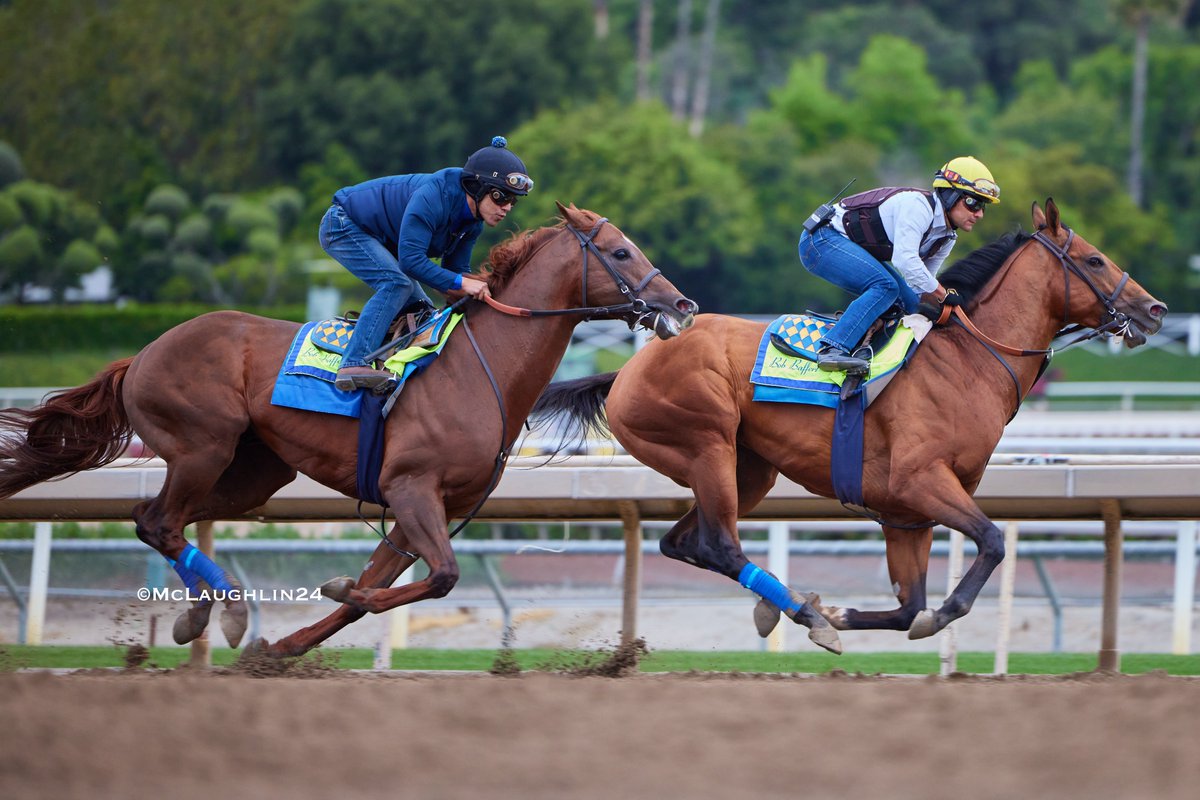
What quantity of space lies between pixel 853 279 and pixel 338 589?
2569 millimetres

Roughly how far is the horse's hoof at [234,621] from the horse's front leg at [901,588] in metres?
2.35

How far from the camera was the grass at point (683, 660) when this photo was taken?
693 centimetres

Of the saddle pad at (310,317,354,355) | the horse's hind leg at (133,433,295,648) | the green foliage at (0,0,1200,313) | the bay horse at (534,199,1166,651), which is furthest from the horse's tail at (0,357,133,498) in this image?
the green foliage at (0,0,1200,313)

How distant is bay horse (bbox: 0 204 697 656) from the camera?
610cm

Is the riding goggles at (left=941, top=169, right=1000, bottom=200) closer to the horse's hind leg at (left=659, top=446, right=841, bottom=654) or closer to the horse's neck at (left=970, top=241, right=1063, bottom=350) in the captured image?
the horse's neck at (left=970, top=241, right=1063, bottom=350)

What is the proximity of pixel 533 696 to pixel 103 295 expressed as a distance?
1055 inches

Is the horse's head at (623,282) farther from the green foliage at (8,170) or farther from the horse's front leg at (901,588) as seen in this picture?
the green foliage at (8,170)

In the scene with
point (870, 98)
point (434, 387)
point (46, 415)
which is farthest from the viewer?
point (870, 98)

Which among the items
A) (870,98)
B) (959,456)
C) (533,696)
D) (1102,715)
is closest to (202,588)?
(533,696)

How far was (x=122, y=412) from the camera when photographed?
6742mm

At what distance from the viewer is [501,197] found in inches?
249

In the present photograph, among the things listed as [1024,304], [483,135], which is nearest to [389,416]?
[1024,304]

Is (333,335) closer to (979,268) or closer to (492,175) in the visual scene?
(492,175)

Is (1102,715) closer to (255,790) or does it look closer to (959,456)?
(959,456)
